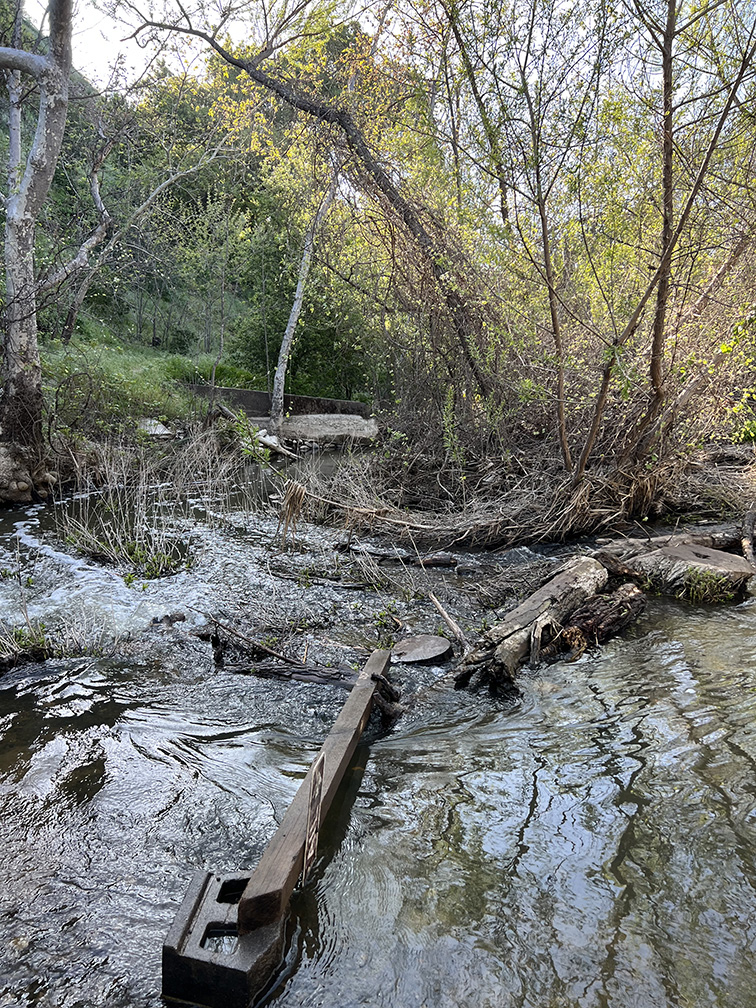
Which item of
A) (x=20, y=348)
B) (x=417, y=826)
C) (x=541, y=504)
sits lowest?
(x=417, y=826)

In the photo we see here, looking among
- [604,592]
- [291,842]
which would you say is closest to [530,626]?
[604,592]

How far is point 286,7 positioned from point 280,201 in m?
10.7

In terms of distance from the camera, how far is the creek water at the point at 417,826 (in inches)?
89.0

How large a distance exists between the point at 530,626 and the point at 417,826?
2.20m

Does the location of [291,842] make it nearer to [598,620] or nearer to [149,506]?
[598,620]

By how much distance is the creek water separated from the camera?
2.26 meters

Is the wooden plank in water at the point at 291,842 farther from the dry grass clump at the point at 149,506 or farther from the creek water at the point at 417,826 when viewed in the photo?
the dry grass clump at the point at 149,506

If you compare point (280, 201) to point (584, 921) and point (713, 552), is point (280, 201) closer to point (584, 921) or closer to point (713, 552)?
point (713, 552)

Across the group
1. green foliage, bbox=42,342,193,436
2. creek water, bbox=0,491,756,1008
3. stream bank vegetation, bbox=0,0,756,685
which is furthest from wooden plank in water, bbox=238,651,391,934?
green foliage, bbox=42,342,193,436

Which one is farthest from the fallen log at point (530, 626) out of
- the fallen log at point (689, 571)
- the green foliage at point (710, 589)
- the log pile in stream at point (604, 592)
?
the green foliage at point (710, 589)

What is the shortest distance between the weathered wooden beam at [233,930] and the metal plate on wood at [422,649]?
2379 mm

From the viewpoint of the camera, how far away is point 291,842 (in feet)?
8.06

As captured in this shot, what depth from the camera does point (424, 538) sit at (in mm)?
8508

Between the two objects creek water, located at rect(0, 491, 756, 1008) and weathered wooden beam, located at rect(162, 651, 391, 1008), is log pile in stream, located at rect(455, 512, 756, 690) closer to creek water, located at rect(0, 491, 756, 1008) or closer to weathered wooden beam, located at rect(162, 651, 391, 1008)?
creek water, located at rect(0, 491, 756, 1008)
